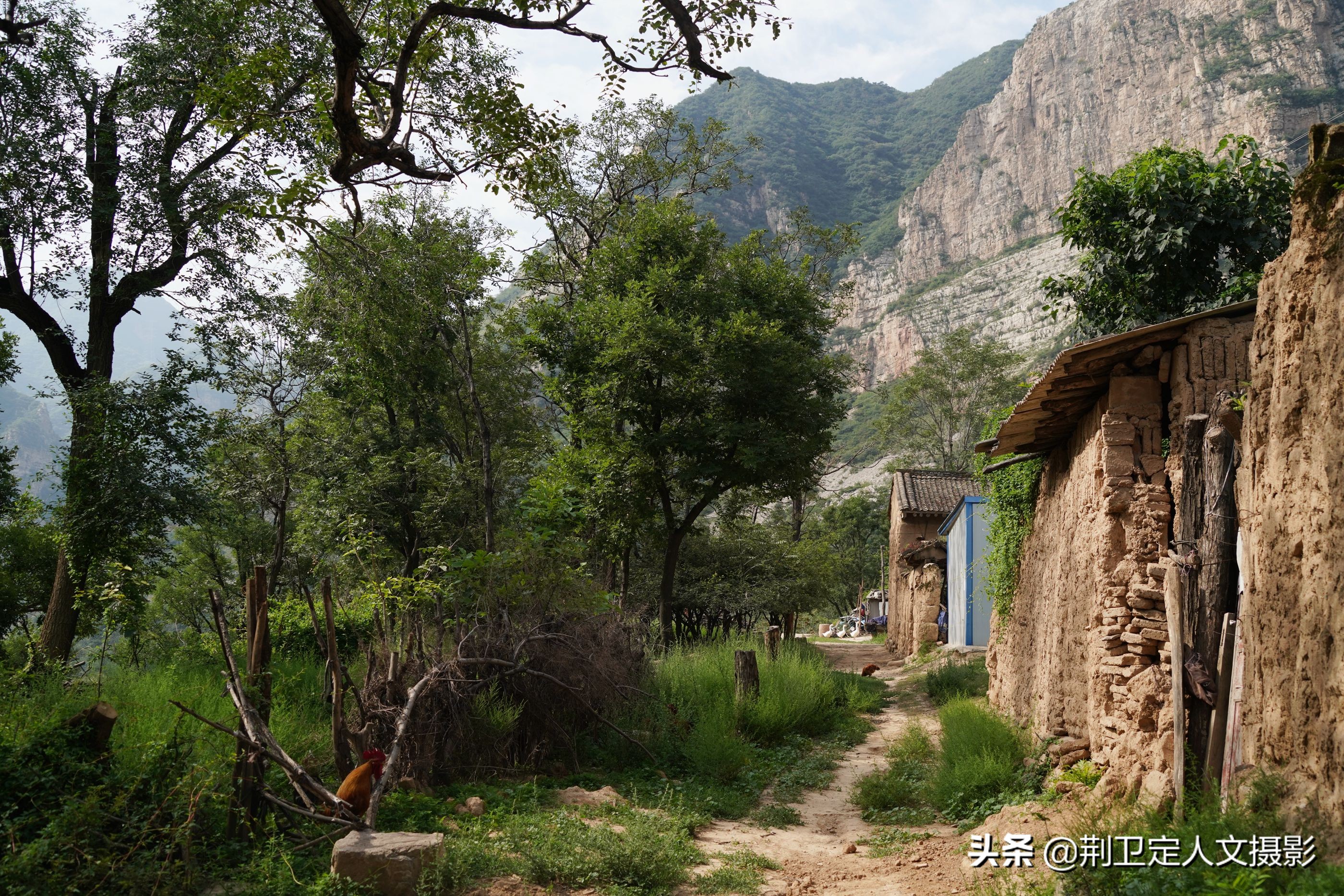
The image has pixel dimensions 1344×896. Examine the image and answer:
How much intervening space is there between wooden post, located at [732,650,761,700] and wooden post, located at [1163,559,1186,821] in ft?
19.8

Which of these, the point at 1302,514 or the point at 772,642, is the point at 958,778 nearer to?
the point at 1302,514

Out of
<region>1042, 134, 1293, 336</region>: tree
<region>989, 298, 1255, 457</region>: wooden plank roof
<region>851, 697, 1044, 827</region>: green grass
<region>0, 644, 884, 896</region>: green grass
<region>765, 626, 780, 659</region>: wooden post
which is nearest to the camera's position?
<region>0, 644, 884, 896</region>: green grass

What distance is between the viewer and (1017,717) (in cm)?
989

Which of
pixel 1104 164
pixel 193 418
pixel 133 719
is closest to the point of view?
pixel 133 719

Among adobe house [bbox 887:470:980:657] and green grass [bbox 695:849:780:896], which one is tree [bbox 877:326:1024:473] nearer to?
adobe house [bbox 887:470:980:657]

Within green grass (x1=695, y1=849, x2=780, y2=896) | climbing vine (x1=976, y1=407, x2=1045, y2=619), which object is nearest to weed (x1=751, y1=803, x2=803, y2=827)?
green grass (x1=695, y1=849, x2=780, y2=896)

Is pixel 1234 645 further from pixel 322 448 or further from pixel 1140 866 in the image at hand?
pixel 322 448

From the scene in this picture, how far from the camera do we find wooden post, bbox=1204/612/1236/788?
507 centimetres

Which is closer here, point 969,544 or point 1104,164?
point 969,544

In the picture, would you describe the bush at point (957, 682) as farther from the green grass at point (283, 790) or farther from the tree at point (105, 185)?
the tree at point (105, 185)

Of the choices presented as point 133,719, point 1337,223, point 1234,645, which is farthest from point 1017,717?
point 133,719

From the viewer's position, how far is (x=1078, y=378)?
6.84 metres

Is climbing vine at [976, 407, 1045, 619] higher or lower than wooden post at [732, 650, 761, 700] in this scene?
higher

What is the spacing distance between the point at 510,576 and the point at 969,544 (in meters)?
13.0
